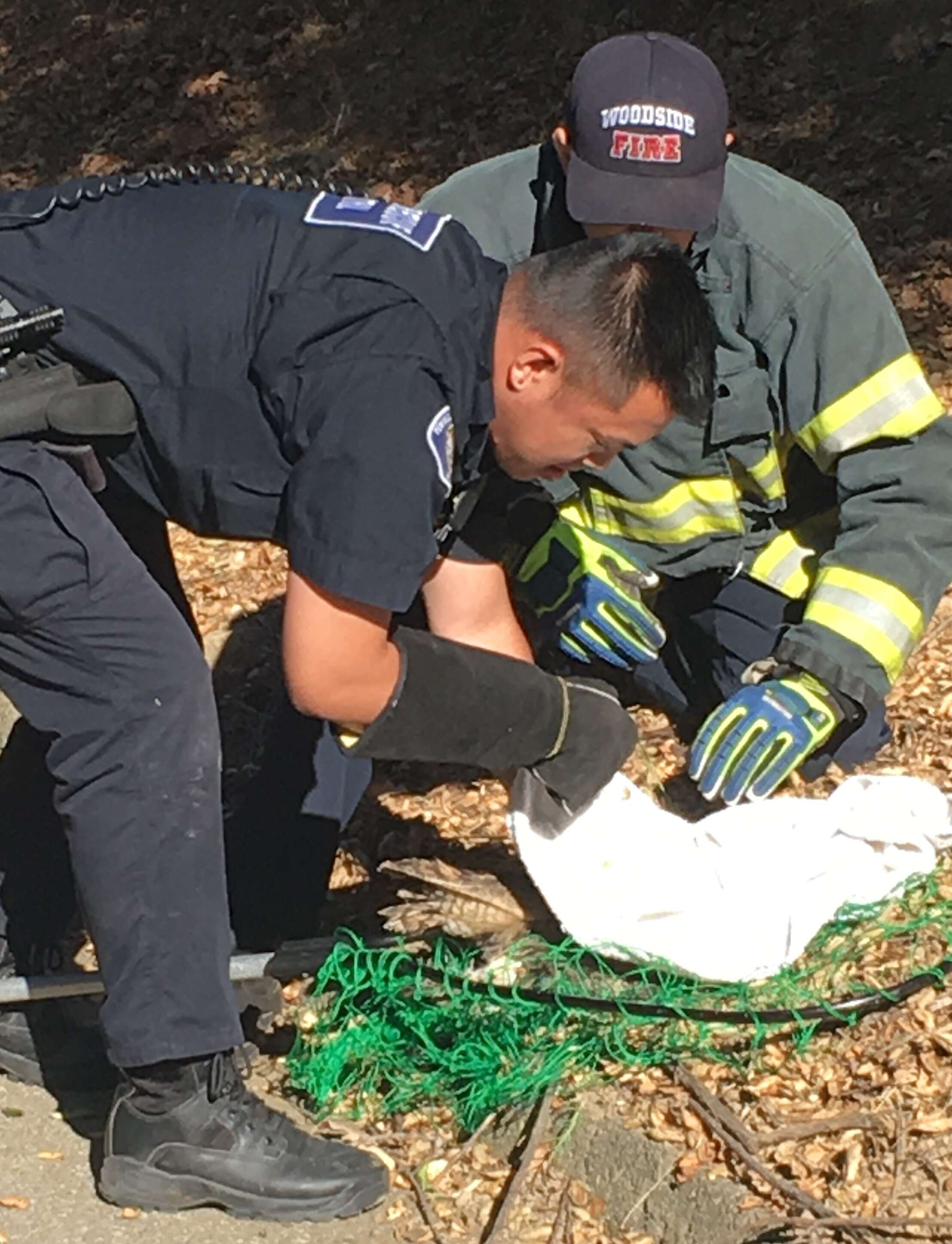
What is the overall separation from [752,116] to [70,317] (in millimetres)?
5305

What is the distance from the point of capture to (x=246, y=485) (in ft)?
9.77

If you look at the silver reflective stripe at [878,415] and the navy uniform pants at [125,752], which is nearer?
the navy uniform pants at [125,752]

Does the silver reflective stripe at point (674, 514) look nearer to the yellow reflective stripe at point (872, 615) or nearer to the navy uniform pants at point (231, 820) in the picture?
the yellow reflective stripe at point (872, 615)

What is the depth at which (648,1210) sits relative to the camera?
3.20 metres

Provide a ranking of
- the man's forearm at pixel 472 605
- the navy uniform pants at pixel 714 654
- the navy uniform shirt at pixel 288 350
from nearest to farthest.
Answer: the navy uniform shirt at pixel 288 350
the man's forearm at pixel 472 605
the navy uniform pants at pixel 714 654

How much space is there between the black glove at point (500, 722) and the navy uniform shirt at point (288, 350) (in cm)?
28

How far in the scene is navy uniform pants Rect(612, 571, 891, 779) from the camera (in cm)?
417

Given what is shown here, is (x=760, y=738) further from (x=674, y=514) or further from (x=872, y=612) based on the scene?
(x=674, y=514)

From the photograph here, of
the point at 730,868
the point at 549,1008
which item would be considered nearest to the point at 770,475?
the point at 730,868

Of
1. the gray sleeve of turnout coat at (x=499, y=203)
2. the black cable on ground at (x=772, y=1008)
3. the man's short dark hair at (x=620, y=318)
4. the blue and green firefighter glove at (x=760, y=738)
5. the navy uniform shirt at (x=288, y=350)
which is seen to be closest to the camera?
the navy uniform shirt at (x=288, y=350)

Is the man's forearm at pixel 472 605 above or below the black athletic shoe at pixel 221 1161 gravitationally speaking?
above

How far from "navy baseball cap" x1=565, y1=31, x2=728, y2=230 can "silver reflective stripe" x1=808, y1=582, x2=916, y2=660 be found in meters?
0.86

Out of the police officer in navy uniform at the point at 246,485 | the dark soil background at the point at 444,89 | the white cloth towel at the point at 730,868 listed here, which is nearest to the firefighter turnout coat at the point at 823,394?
the white cloth towel at the point at 730,868

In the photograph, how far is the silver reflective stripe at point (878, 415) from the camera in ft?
12.7
